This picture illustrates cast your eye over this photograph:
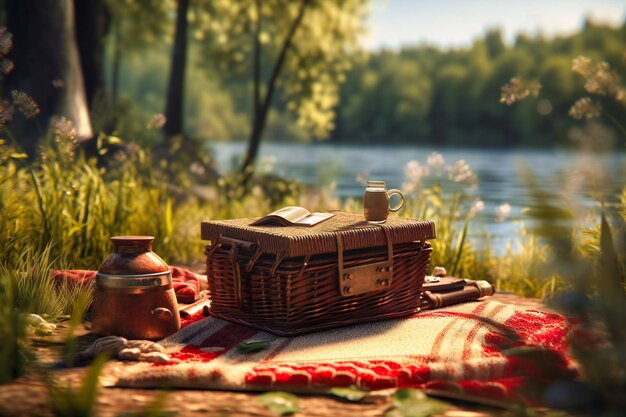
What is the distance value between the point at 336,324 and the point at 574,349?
2.02 metres

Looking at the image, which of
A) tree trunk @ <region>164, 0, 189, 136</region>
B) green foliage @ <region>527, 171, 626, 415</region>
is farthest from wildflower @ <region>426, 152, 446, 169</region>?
tree trunk @ <region>164, 0, 189, 136</region>

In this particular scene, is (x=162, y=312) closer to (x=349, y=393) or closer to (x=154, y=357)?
(x=154, y=357)

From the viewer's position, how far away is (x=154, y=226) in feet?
20.4

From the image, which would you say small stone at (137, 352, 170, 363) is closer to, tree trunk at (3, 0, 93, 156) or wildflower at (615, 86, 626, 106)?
wildflower at (615, 86, 626, 106)

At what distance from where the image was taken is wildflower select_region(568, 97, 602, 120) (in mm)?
4148

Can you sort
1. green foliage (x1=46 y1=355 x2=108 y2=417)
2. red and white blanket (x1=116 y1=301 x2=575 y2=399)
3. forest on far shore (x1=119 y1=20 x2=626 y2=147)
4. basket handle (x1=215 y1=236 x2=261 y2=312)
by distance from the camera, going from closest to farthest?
1. green foliage (x1=46 y1=355 x2=108 y2=417)
2. red and white blanket (x1=116 y1=301 x2=575 y2=399)
3. basket handle (x1=215 y1=236 x2=261 y2=312)
4. forest on far shore (x1=119 y1=20 x2=626 y2=147)

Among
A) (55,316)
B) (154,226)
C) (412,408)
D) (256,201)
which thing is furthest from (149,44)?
(412,408)

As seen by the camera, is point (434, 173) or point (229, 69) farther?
point (229, 69)

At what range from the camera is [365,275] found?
4.22m

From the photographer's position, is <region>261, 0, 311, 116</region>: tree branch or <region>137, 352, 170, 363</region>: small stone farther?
<region>261, 0, 311, 116</region>: tree branch

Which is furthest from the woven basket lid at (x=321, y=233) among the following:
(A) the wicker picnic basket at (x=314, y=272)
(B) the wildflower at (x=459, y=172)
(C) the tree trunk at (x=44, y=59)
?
(C) the tree trunk at (x=44, y=59)

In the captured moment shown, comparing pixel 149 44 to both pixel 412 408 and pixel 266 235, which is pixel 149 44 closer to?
pixel 266 235

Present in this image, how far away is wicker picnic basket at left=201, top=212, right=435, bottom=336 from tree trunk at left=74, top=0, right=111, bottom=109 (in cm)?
643

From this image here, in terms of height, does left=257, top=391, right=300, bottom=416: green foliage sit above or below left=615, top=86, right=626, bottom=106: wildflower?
below
